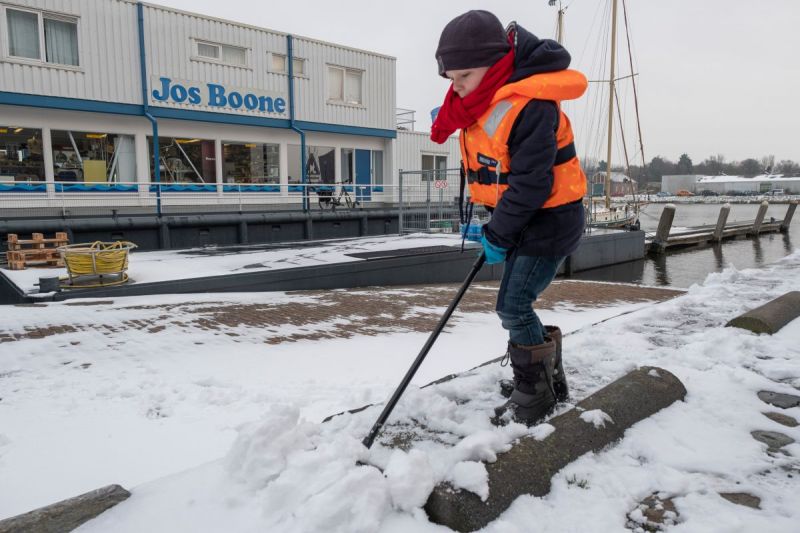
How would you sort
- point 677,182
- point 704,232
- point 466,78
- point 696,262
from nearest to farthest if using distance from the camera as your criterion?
point 466,78 < point 696,262 < point 704,232 < point 677,182

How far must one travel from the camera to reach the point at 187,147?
16.5m

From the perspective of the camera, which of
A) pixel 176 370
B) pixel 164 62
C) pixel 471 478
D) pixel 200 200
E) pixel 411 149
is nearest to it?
pixel 471 478

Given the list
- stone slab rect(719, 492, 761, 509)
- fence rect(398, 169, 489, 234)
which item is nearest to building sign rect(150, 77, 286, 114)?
fence rect(398, 169, 489, 234)

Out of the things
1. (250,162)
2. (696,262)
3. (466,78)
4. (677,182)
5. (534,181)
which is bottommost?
(696,262)

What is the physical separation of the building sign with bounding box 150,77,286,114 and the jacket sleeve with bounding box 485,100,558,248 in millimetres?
15575

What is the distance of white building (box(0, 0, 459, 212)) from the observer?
44.6ft

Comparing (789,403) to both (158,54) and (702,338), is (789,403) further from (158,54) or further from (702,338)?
(158,54)

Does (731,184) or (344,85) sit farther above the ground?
(731,184)

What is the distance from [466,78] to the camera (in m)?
2.42

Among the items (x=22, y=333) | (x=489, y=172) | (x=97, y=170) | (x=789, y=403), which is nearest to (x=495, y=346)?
(x=789, y=403)

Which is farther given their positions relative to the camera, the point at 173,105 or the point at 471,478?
the point at 173,105

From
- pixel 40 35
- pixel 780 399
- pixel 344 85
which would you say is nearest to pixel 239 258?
pixel 780 399

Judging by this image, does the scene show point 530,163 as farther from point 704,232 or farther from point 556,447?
point 704,232

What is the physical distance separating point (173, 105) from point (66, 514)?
15881 mm
